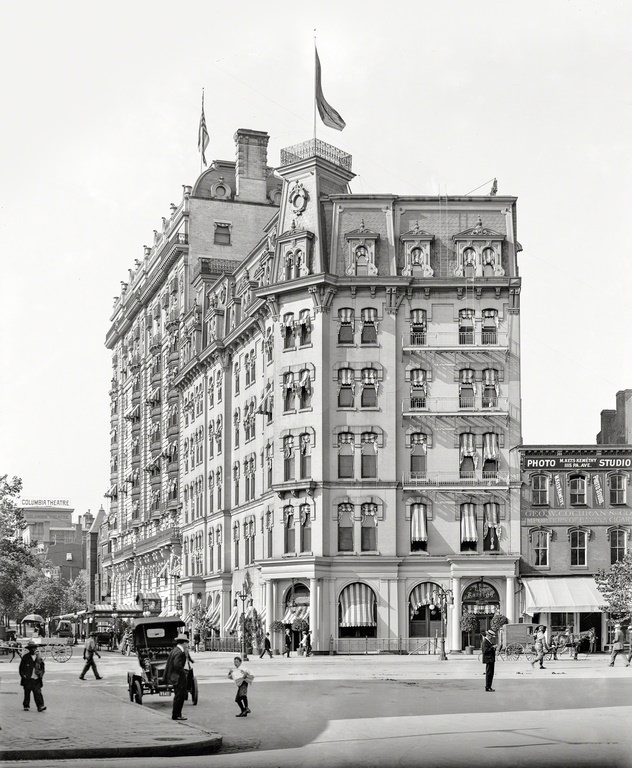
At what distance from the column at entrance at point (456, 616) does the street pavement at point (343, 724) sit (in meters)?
25.5

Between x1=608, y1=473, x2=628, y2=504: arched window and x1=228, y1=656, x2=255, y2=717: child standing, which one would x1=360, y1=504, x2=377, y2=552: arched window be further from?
x1=228, y1=656, x2=255, y2=717: child standing

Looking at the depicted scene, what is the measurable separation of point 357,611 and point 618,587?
1456cm

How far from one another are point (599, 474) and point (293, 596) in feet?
64.8

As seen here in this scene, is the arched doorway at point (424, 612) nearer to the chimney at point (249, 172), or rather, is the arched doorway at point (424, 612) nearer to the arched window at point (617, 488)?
the arched window at point (617, 488)

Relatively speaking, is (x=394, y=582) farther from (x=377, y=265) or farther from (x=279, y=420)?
(x=377, y=265)

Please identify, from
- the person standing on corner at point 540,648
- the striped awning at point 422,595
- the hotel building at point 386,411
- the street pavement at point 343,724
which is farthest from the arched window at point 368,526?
the street pavement at point 343,724

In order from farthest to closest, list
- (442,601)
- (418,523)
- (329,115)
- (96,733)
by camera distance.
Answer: (418,523) < (442,601) < (329,115) < (96,733)

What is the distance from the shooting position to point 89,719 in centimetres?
2761

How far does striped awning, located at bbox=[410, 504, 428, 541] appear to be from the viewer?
236 feet

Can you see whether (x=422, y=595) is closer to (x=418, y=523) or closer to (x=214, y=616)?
(x=418, y=523)

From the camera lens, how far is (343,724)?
2667 centimetres

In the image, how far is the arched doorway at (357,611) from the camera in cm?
7062

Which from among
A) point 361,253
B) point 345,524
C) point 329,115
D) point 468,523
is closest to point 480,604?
point 468,523

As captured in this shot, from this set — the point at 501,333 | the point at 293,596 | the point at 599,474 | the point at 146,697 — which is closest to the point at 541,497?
the point at 599,474
